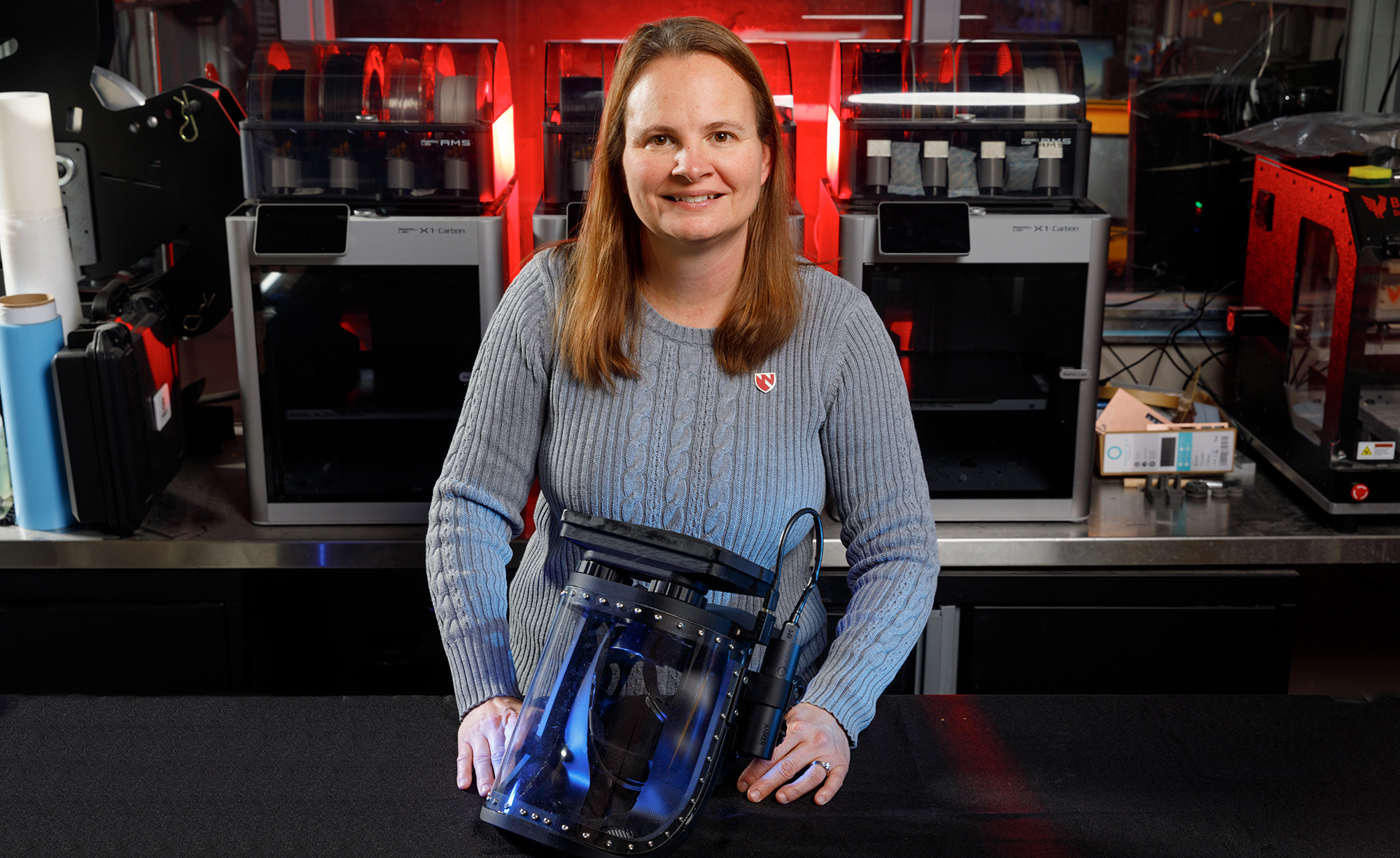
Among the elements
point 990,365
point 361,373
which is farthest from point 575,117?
point 990,365

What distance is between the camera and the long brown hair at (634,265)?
1.33 m

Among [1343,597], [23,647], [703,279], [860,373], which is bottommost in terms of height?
[1343,597]

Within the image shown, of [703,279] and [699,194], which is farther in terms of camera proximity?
[703,279]

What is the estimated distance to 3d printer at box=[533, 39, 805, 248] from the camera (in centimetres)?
189

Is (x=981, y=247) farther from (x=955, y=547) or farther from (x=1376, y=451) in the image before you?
(x=1376, y=451)

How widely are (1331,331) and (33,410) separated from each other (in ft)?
7.05

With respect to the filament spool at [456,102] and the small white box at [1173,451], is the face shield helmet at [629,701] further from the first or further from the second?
the small white box at [1173,451]

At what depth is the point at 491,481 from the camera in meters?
1.37

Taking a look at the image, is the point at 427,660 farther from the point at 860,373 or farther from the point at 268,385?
the point at 860,373

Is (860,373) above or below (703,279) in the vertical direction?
below

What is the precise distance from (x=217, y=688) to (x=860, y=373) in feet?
4.32

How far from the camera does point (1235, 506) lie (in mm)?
2137

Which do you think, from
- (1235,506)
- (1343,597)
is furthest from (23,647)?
(1343,597)

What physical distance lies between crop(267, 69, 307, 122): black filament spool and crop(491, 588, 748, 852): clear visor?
121cm
